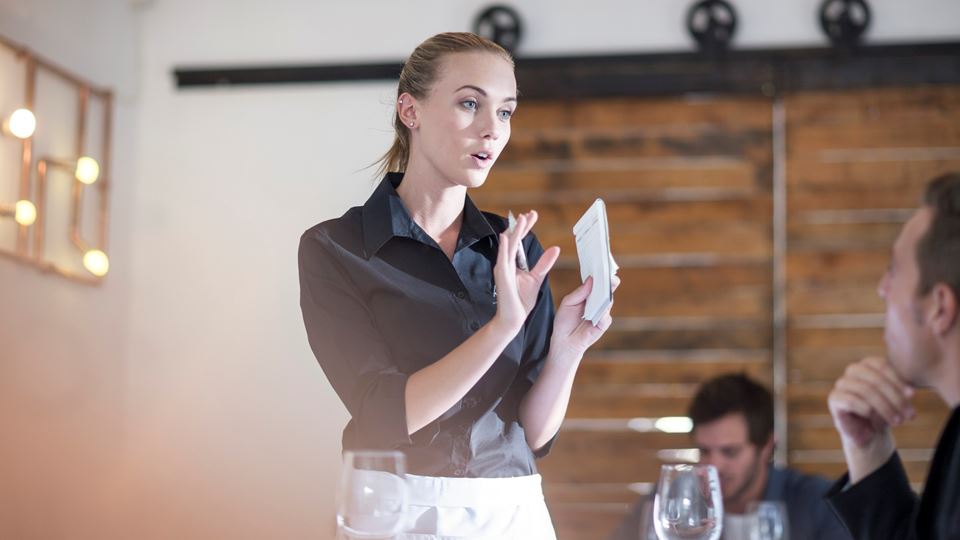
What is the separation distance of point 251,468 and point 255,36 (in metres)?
1.36

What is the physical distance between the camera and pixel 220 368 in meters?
2.73

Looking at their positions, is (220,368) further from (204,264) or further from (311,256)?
(311,256)

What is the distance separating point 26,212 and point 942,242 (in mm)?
1644

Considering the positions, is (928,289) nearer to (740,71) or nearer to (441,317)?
(441,317)

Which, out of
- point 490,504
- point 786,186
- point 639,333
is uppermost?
point 786,186

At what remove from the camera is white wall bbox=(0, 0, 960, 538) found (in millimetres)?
2232

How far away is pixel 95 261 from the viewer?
2365 mm

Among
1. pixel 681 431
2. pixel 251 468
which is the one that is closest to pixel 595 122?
pixel 681 431

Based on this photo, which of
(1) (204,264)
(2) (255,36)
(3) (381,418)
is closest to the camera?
(3) (381,418)

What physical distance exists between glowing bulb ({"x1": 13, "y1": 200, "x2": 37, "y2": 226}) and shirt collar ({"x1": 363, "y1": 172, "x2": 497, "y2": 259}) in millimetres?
1183

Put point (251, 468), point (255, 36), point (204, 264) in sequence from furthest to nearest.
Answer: point (255, 36) < point (204, 264) < point (251, 468)

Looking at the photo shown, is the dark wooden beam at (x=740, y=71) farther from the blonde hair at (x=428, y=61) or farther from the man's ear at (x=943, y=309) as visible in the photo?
the man's ear at (x=943, y=309)

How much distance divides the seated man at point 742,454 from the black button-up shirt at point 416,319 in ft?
4.41

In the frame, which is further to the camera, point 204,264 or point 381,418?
point 204,264
